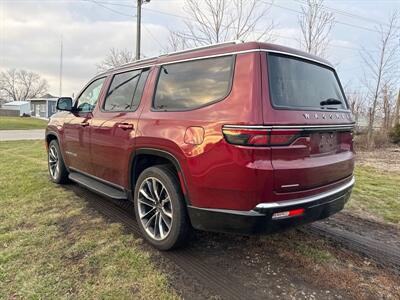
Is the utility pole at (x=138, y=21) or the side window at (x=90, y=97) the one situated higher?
the utility pole at (x=138, y=21)

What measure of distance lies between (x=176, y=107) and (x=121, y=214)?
1.94 meters

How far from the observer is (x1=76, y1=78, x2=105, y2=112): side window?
476 centimetres

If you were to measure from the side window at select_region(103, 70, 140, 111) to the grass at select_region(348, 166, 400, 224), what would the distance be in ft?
11.6

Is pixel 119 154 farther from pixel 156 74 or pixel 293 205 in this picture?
Answer: pixel 293 205

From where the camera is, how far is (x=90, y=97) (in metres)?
4.98

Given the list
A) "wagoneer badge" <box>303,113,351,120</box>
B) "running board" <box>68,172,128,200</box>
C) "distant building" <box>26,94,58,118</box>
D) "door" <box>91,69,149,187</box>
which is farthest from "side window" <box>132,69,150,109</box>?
"distant building" <box>26,94,58,118</box>

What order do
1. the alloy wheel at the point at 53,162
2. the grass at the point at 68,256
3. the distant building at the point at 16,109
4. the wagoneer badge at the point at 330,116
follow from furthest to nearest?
the distant building at the point at 16,109 → the alloy wheel at the point at 53,162 → the wagoneer badge at the point at 330,116 → the grass at the point at 68,256

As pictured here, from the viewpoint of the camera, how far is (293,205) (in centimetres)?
267

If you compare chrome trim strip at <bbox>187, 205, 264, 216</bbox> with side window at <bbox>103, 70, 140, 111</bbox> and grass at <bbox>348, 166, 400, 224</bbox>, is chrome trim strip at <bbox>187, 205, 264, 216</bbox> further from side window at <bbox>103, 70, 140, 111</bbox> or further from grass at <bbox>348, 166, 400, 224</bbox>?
grass at <bbox>348, 166, 400, 224</bbox>

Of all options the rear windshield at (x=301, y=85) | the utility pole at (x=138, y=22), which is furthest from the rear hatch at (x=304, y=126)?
the utility pole at (x=138, y=22)

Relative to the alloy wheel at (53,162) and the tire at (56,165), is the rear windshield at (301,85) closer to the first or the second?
the tire at (56,165)

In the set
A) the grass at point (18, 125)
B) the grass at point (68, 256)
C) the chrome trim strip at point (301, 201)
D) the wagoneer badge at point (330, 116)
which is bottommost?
the grass at point (18, 125)

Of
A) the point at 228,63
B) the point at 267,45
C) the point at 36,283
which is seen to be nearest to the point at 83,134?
the point at 36,283

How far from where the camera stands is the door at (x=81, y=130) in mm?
4652
